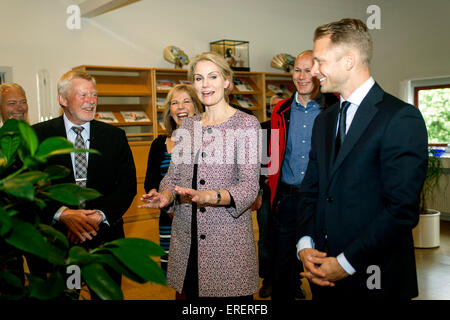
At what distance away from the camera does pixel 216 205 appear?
1.74 m

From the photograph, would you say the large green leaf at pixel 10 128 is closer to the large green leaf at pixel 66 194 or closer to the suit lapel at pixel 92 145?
the large green leaf at pixel 66 194

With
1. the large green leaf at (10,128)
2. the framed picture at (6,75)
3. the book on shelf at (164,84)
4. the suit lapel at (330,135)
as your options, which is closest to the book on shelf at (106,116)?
the book on shelf at (164,84)

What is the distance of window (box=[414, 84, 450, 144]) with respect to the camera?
24.8 ft

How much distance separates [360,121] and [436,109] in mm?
7199

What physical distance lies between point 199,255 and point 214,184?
0.32m

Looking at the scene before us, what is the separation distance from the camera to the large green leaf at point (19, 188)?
0.57 m

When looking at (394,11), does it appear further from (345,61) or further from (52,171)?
(52,171)

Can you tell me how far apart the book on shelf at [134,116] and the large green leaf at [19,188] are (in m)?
5.56

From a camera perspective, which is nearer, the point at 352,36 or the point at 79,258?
the point at 79,258

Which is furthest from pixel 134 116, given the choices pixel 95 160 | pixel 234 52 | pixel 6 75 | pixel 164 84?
pixel 95 160

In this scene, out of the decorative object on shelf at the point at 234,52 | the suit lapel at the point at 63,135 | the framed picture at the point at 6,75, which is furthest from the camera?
the decorative object on shelf at the point at 234,52

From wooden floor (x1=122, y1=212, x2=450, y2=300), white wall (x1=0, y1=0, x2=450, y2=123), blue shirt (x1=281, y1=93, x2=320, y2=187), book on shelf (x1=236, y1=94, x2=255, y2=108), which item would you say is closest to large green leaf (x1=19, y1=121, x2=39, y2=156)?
blue shirt (x1=281, y1=93, x2=320, y2=187)

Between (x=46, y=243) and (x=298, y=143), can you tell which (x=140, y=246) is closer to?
(x=46, y=243)

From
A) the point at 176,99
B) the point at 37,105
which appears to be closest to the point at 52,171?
the point at 176,99
